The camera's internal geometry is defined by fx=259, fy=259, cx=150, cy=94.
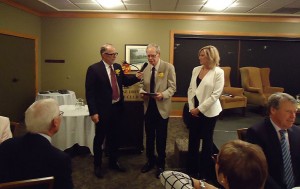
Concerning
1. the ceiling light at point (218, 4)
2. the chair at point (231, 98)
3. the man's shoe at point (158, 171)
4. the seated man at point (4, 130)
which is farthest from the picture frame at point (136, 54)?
the seated man at point (4, 130)

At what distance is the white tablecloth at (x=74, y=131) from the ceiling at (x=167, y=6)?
112 inches

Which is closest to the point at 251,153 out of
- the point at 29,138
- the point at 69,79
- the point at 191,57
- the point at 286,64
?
the point at 29,138

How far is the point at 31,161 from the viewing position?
1300 millimetres

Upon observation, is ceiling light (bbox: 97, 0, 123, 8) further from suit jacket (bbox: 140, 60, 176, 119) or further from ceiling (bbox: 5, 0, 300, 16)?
suit jacket (bbox: 140, 60, 176, 119)

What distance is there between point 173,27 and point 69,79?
113 inches

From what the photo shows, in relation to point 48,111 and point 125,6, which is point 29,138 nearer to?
point 48,111

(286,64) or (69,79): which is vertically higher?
(286,64)

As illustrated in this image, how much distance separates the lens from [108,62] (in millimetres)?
2947

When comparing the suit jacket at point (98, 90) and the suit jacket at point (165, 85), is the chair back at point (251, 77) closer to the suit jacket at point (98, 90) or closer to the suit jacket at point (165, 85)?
the suit jacket at point (165, 85)

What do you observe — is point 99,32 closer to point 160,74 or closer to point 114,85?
point 114,85

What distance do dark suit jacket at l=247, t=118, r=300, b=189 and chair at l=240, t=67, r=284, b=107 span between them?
445cm

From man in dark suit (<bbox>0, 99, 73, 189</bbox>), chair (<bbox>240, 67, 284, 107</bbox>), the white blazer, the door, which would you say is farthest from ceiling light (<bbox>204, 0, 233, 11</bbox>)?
man in dark suit (<bbox>0, 99, 73, 189</bbox>)

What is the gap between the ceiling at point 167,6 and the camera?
5121 millimetres

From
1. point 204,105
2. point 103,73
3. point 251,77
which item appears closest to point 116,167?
point 103,73
